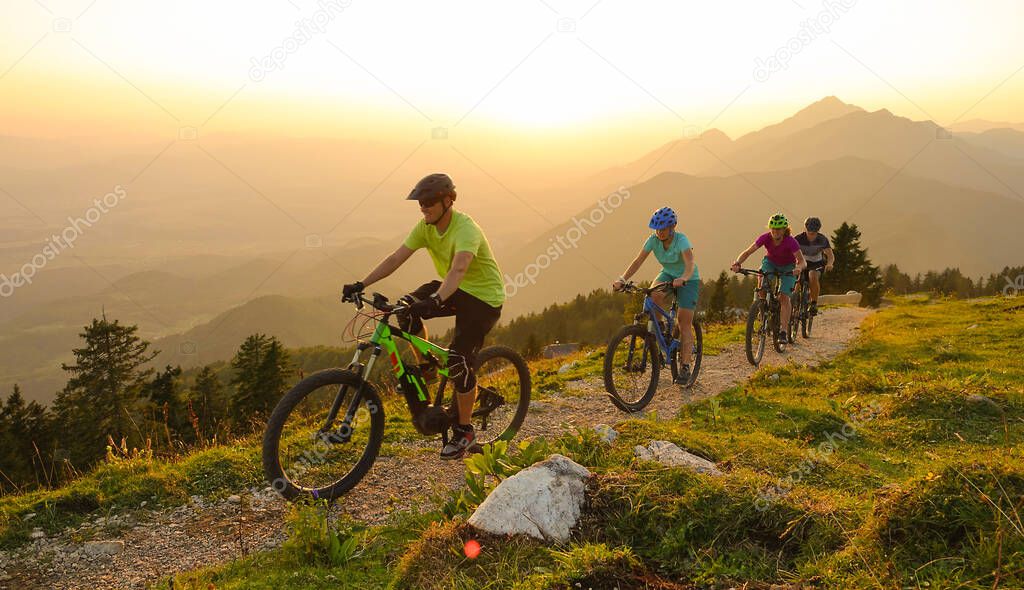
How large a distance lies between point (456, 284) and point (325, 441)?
210 centimetres

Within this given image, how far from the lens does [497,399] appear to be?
7.20 m

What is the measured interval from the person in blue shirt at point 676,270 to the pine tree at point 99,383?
45064mm

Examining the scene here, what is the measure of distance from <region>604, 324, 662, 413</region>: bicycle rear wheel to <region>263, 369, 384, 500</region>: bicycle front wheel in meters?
4.32

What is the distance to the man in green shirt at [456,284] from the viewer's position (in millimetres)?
5645

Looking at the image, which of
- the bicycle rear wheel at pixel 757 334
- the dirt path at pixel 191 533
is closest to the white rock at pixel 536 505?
the dirt path at pixel 191 533

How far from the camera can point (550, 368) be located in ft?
45.6

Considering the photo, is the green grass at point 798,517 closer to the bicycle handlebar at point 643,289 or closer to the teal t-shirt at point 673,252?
the bicycle handlebar at point 643,289

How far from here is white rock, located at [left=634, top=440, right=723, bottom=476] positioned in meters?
4.47

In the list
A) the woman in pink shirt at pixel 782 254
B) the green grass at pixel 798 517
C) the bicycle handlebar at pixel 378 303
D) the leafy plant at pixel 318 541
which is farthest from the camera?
the woman in pink shirt at pixel 782 254

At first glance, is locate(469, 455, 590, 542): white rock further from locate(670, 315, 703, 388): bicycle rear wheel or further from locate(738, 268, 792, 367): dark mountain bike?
locate(738, 268, 792, 367): dark mountain bike

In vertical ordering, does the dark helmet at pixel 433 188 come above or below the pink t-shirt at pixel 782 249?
above

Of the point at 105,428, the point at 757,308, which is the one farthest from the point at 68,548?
the point at 105,428

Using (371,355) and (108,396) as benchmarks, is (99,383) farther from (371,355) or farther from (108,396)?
(371,355)

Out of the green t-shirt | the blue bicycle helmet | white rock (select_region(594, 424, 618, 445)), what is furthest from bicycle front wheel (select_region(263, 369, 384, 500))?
the blue bicycle helmet
